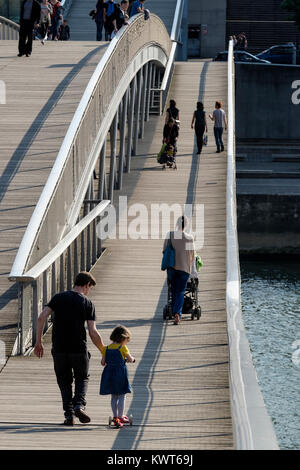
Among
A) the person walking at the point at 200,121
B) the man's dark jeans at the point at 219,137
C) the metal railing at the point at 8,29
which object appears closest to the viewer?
the person walking at the point at 200,121

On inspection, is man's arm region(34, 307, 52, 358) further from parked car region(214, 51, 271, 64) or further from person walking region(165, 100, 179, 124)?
parked car region(214, 51, 271, 64)

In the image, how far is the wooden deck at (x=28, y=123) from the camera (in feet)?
47.4

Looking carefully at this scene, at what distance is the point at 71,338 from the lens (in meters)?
9.23

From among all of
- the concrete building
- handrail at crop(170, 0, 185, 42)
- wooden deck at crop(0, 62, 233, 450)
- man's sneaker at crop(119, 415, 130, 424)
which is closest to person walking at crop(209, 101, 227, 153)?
wooden deck at crop(0, 62, 233, 450)

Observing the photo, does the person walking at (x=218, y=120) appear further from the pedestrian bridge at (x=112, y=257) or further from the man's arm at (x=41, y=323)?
the man's arm at (x=41, y=323)

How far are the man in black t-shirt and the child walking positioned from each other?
0.72 ft

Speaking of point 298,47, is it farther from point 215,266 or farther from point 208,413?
point 208,413

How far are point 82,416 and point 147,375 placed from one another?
71.5 inches

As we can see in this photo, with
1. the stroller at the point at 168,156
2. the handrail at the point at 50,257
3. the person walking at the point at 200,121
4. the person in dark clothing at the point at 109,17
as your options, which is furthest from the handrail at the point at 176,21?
the handrail at the point at 50,257

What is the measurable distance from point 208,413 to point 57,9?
84.1ft

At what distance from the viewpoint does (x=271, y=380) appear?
23062mm

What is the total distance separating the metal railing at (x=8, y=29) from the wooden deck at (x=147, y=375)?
434 inches

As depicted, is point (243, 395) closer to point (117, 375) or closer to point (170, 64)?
point (117, 375)

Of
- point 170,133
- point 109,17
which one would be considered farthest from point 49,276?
point 109,17
